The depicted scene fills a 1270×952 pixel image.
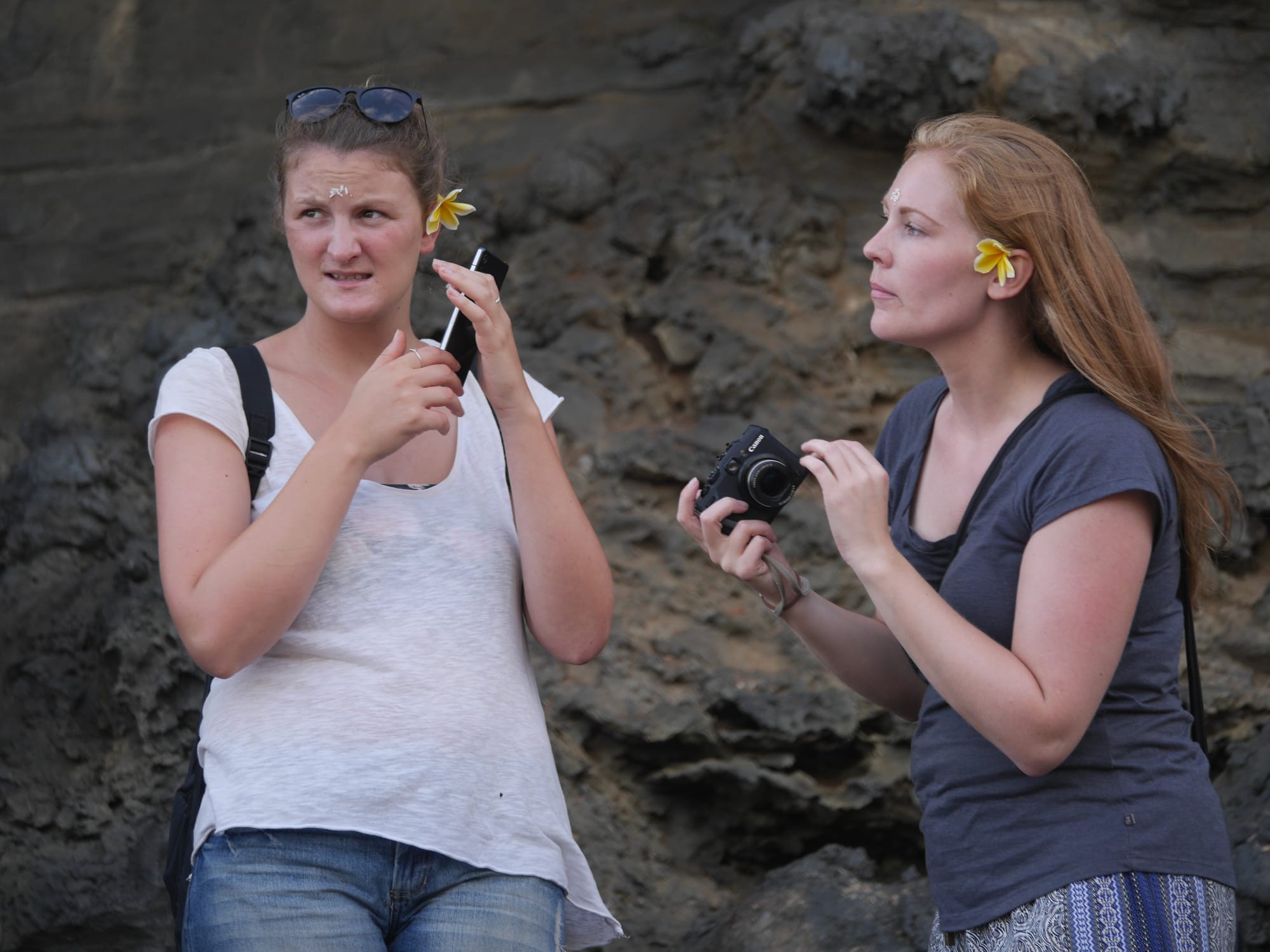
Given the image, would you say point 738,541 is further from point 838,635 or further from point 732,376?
point 732,376

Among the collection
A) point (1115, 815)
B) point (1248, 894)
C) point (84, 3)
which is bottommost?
point (1248, 894)

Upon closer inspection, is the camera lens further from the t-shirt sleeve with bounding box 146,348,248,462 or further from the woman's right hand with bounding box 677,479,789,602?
the t-shirt sleeve with bounding box 146,348,248,462

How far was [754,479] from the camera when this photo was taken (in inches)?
80.0

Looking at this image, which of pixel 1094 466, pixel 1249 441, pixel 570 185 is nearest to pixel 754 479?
pixel 1094 466

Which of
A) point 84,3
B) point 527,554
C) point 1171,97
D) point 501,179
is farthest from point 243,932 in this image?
point 84,3

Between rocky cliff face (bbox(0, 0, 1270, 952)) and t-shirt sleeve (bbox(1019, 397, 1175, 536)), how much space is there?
1342mm

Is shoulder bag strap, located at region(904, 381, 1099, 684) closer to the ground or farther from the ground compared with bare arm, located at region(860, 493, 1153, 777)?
farther from the ground

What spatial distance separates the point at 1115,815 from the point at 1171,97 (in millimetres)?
2840

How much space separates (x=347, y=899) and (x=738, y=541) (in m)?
0.74

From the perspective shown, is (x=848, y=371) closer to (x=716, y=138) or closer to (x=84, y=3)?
Result: (x=716, y=138)

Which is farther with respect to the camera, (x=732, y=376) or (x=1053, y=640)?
(x=732, y=376)

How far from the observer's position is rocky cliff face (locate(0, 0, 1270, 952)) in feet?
11.2

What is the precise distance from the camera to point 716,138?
4191mm

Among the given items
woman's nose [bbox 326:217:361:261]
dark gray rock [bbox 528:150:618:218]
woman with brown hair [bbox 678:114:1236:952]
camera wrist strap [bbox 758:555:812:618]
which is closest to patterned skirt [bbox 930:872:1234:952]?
woman with brown hair [bbox 678:114:1236:952]
